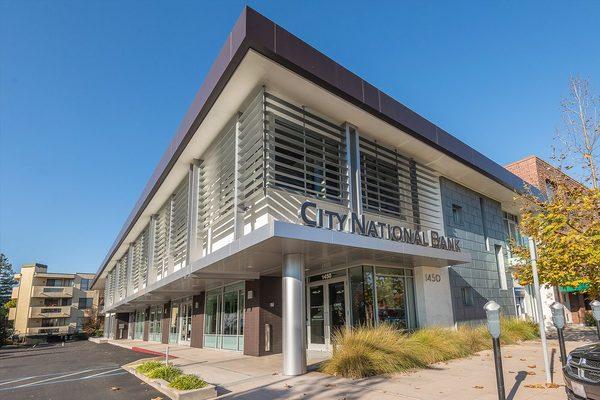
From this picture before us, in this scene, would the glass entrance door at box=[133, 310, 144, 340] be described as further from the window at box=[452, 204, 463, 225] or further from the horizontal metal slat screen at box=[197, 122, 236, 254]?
the window at box=[452, 204, 463, 225]

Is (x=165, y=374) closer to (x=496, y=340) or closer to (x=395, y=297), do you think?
(x=496, y=340)

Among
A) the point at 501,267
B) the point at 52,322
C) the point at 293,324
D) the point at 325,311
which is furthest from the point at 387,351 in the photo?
the point at 52,322

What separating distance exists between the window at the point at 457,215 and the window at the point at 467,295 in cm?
280

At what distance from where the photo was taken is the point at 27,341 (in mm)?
60406

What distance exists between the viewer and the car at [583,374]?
5.61 m

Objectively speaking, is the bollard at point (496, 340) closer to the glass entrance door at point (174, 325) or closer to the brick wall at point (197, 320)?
the brick wall at point (197, 320)

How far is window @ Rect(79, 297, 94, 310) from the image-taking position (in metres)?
75.1

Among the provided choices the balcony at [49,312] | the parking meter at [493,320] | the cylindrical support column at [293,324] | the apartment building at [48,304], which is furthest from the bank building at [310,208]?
the balcony at [49,312]

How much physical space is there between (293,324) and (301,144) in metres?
4.62

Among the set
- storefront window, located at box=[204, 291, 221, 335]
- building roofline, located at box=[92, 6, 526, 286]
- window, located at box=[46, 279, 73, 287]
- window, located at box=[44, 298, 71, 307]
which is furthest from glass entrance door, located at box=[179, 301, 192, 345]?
window, located at box=[46, 279, 73, 287]

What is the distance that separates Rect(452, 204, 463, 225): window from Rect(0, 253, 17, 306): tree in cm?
8487

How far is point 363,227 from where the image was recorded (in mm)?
11031

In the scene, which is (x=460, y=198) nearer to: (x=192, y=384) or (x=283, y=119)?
(x=283, y=119)

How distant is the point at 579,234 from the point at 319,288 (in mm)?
8266
